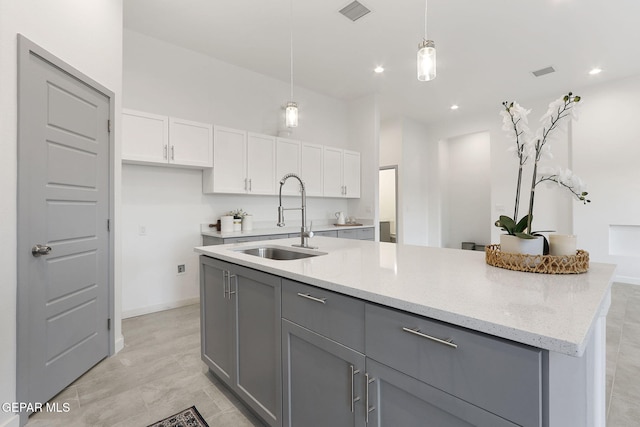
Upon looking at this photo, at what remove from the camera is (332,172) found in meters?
4.96

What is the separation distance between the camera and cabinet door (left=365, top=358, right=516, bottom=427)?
2.57ft

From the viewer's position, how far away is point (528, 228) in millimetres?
1337

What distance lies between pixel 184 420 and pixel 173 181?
2.66 meters

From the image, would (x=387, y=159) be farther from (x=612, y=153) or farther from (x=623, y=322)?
(x=623, y=322)

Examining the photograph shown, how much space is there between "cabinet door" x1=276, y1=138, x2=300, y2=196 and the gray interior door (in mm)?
2178

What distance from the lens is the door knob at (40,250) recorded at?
68.8 inches

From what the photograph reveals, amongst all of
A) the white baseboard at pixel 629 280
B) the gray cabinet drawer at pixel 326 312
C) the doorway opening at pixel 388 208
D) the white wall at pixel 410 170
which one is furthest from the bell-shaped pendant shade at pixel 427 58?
the doorway opening at pixel 388 208

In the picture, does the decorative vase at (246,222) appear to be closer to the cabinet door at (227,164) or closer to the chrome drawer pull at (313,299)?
the cabinet door at (227,164)

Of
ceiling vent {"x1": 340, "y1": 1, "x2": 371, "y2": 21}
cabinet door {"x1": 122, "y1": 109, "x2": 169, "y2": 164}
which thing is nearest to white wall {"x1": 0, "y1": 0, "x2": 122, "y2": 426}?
cabinet door {"x1": 122, "y1": 109, "x2": 169, "y2": 164}

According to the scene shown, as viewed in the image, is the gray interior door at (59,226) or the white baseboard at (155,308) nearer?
the gray interior door at (59,226)

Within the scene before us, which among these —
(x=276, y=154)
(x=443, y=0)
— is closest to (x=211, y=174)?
(x=276, y=154)

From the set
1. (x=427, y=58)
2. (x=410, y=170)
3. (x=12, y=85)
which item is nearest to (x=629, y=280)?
(x=410, y=170)

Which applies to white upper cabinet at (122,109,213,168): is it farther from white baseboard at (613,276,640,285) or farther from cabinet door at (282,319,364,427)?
white baseboard at (613,276,640,285)

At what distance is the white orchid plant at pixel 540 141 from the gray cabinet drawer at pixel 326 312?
0.84m
